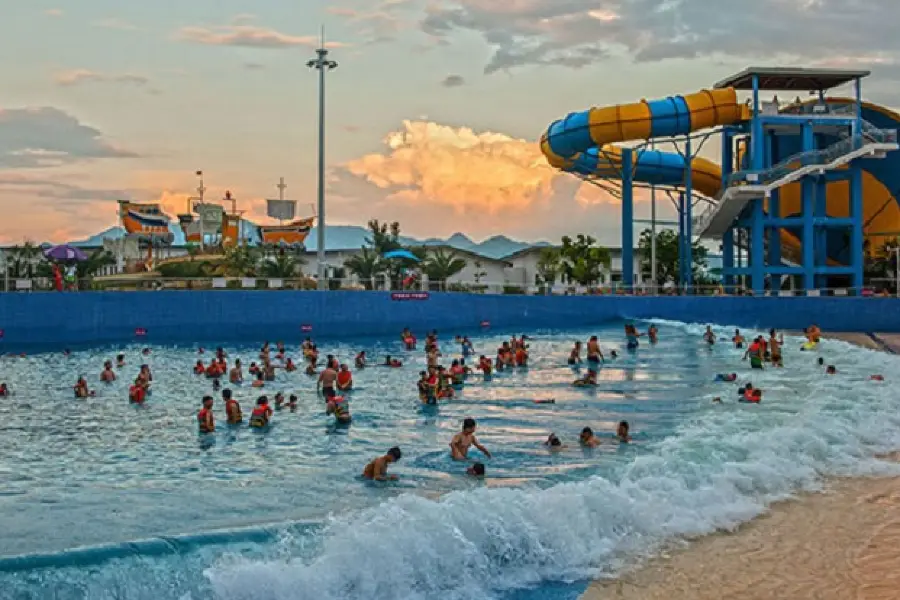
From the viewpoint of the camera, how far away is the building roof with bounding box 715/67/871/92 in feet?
142

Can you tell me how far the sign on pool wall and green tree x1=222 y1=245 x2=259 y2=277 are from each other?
1887cm

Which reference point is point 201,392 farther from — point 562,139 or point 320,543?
point 562,139

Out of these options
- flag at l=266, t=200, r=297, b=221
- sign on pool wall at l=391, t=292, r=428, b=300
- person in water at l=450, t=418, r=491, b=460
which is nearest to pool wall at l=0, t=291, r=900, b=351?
sign on pool wall at l=391, t=292, r=428, b=300

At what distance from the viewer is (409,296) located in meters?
41.5

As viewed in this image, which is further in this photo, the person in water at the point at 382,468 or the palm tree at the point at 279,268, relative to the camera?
the palm tree at the point at 279,268

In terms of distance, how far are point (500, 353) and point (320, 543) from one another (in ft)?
59.7

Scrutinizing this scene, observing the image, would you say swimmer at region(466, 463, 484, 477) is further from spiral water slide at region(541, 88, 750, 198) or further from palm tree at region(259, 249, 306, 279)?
palm tree at region(259, 249, 306, 279)

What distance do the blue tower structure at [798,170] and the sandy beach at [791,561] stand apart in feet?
108

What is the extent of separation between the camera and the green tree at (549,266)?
6731cm

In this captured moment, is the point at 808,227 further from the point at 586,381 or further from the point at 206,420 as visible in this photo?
the point at 206,420

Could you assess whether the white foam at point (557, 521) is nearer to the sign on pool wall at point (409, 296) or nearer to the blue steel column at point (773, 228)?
the sign on pool wall at point (409, 296)

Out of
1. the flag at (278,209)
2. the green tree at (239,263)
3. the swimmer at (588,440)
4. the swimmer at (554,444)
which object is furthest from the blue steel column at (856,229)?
the flag at (278,209)

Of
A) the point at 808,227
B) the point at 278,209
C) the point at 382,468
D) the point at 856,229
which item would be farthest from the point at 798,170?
the point at 278,209

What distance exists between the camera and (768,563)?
995cm
